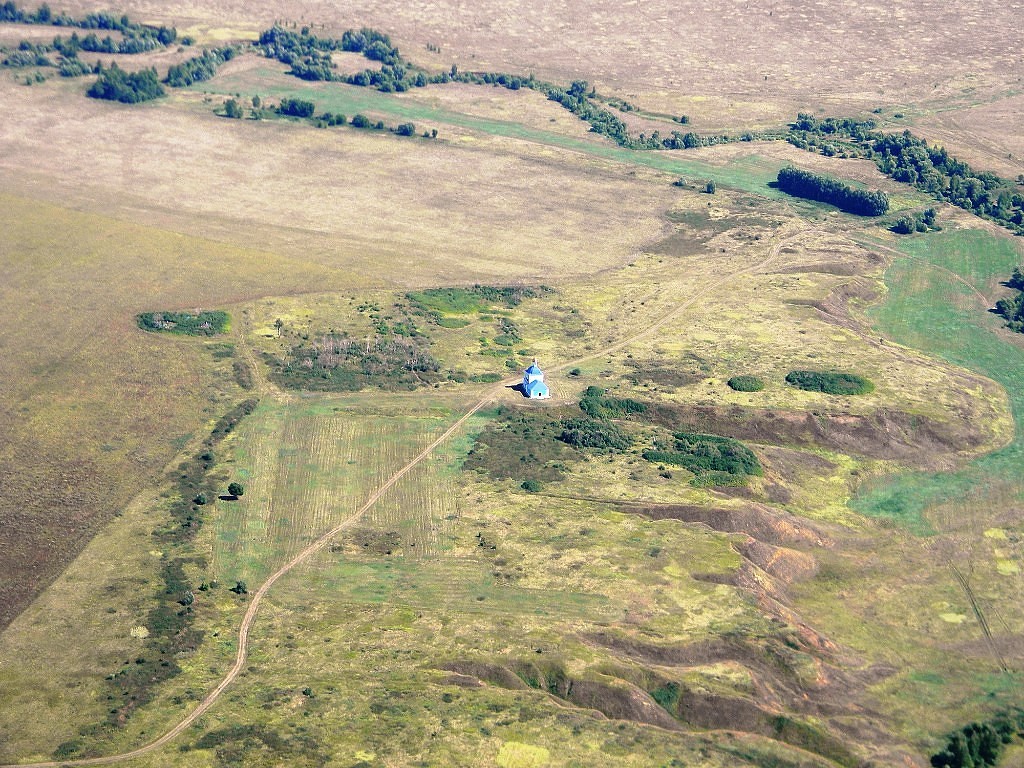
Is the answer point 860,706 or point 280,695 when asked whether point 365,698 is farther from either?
point 860,706

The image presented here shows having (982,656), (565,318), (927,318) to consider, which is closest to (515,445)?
(565,318)

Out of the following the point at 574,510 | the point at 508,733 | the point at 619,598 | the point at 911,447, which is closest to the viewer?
the point at 508,733

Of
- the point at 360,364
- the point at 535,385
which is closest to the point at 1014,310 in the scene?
the point at 535,385

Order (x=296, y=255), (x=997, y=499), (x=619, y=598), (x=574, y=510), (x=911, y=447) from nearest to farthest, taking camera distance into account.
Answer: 1. (x=619, y=598)
2. (x=574, y=510)
3. (x=997, y=499)
4. (x=911, y=447)
5. (x=296, y=255)

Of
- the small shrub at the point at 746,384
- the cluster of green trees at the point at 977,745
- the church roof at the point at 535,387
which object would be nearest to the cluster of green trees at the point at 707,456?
the small shrub at the point at 746,384

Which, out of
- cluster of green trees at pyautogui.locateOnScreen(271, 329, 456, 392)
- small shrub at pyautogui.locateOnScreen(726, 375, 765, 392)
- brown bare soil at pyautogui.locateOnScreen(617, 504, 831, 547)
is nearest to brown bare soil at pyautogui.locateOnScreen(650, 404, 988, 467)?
small shrub at pyautogui.locateOnScreen(726, 375, 765, 392)

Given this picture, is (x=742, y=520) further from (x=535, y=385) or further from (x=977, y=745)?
(x=535, y=385)

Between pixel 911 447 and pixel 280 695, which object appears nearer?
pixel 280 695
